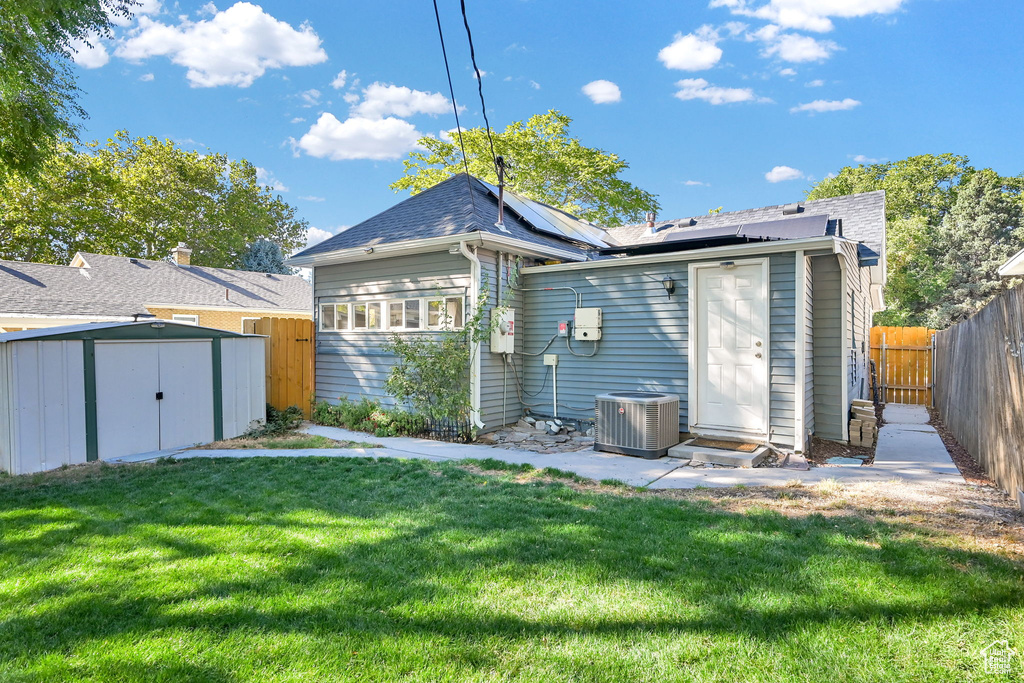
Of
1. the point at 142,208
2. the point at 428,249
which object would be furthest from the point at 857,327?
the point at 142,208

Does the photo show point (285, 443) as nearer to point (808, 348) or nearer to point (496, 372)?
point (496, 372)

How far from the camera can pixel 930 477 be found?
17.0 feet

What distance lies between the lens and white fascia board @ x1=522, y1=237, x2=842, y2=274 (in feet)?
19.4

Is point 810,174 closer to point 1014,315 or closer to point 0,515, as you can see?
point 1014,315

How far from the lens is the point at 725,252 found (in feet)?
21.3

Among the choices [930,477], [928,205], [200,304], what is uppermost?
[928,205]

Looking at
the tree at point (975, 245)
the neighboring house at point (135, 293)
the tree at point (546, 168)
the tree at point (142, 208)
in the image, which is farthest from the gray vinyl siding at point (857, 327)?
the tree at point (142, 208)

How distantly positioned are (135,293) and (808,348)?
20028mm

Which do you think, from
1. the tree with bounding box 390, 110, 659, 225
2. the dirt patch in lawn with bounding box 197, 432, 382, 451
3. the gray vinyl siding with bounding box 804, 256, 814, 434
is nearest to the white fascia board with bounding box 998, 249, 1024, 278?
the gray vinyl siding with bounding box 804, 256, 814, 434

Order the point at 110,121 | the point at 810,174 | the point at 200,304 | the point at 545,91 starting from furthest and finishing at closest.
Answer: the point at 810,174 → the point at 110,121 → the point at 545,91 → the point at 200,304

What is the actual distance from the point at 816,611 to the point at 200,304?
2127cm

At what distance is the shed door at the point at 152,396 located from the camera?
20.3 feet

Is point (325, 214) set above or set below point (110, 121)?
below

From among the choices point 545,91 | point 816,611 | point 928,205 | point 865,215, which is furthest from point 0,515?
point 928,205
